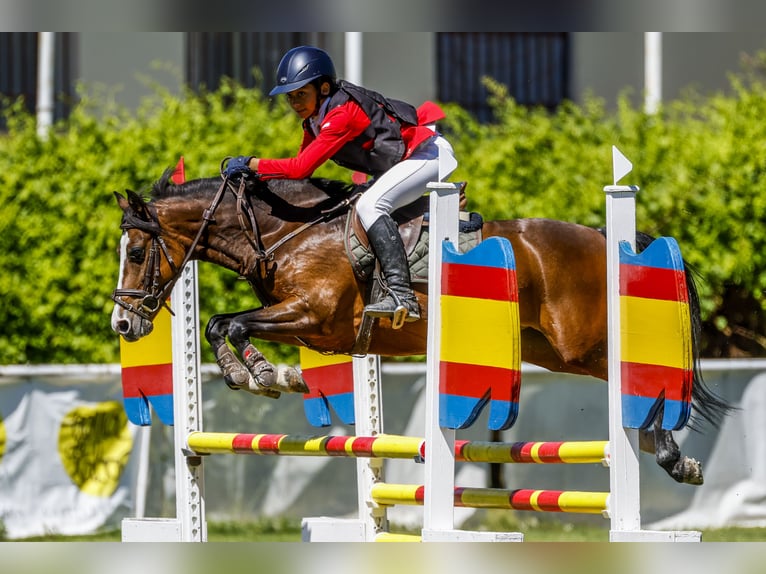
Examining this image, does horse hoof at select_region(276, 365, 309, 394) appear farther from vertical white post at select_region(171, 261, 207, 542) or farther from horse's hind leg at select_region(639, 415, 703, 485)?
horse's hind leg at select_region(639, 415, 703, 485)

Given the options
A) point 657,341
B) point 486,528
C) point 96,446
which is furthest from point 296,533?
point 657,341

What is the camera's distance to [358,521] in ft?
19.1

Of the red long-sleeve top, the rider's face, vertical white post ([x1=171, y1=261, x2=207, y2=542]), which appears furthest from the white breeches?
vertical white post ([x1=171, y1=261, x2=207, y2=542])

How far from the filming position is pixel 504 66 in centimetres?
1466

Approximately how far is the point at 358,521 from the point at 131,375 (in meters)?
1.26

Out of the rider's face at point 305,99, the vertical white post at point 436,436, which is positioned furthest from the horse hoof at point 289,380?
the rider's face at point 305,99

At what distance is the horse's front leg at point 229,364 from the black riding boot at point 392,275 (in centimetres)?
56

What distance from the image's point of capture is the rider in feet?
17.3

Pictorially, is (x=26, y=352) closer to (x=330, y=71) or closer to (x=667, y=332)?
(x=330, y=71)

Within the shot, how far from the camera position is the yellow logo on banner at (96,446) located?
826cm

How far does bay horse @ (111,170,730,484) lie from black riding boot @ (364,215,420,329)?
233 millimetres

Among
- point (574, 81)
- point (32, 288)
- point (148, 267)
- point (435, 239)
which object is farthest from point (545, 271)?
point (574, 81)

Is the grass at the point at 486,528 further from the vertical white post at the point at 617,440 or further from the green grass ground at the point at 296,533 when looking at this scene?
the vertical white post at the point at 617,440

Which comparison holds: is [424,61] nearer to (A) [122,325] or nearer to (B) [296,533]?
(B) [296,533]
